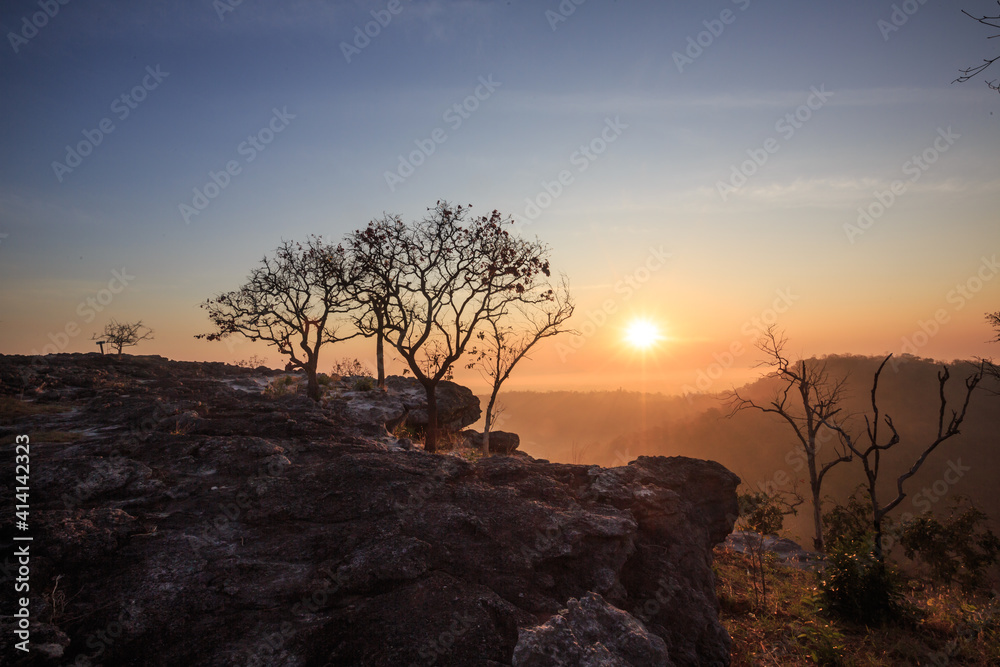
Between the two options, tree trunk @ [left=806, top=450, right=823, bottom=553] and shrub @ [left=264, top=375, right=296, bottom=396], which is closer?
shrub @ [left=264, top=375, right=296, bottom=396]

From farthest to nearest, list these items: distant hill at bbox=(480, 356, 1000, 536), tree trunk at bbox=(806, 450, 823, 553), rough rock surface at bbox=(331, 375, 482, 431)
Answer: distant hill at bbox=(480, 356, 1000, 536) < tree trunk at bbox=(806, 450, 823, 553) < rough rock surface at bbox=(331, 375, 482, 431)

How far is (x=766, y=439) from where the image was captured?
10575cm

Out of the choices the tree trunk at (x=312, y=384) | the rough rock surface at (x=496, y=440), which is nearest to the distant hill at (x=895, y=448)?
the rough rock surface at (x=496, y=440)

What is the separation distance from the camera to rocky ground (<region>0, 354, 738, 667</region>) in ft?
20.0

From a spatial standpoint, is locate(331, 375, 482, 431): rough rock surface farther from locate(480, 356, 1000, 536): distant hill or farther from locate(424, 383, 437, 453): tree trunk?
locate(480, 356, 1000, 536): distant hill

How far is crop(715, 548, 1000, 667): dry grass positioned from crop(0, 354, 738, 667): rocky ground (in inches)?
79.4

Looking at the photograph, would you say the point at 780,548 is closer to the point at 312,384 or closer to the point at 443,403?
the point at 443,403

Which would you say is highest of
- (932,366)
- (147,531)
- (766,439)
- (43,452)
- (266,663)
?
(932,366)

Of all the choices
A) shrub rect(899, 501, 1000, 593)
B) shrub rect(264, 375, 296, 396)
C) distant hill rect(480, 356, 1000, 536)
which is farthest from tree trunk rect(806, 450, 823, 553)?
shrub rect(264, 375, 296, 396)

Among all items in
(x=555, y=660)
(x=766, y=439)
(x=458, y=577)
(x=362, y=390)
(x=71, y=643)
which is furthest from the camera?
(x=766, y=439)

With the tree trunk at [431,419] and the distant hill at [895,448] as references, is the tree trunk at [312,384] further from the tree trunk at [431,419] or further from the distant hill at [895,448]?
the distant hill at [895,448]

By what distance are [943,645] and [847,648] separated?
2515 mm

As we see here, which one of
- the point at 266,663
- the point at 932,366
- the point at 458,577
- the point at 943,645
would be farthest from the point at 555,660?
the point at 932,366

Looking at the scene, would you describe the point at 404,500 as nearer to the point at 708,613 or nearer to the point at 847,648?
the point at 708,613
